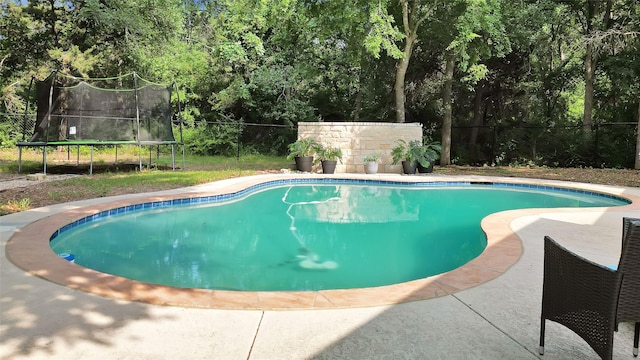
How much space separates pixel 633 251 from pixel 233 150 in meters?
15.3

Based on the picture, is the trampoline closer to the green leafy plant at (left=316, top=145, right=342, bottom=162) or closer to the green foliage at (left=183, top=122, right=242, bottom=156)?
the green leafy plant at (left=316, top=145, right=342, bottom=162)

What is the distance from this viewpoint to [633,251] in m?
1.65

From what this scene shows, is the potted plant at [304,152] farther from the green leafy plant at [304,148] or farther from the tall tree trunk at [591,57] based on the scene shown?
the tall tree trunk at [591,57]

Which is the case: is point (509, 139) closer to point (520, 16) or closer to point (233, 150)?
point (520, 16)

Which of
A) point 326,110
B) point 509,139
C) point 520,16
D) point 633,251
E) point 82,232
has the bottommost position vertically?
A: point 82,232

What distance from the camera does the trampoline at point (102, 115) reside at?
9.54m

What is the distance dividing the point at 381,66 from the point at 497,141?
470 centimetres

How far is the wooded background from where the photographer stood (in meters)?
11.7

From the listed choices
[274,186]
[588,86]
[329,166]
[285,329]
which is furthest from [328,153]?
[285,329]

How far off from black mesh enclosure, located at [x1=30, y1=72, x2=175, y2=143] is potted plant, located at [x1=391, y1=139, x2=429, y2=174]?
232 inches

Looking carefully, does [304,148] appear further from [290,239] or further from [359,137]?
[290,239]

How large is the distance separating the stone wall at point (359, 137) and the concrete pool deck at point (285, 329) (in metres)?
8.61

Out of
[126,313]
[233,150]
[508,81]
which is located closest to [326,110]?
[233,150]

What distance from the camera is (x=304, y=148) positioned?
11.0 meters
